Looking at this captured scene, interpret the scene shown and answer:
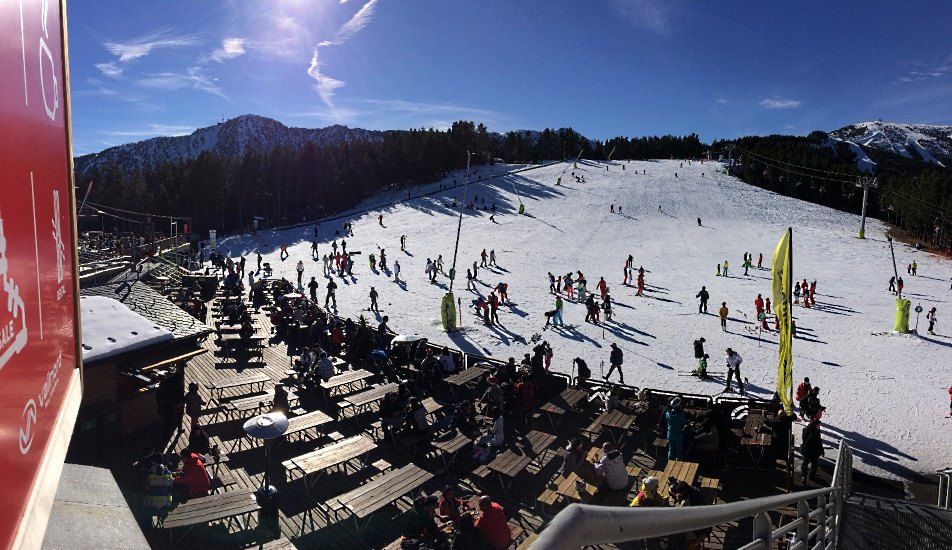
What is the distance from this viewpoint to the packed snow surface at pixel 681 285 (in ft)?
47.5

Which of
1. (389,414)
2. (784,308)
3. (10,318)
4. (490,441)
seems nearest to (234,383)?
(389,414)

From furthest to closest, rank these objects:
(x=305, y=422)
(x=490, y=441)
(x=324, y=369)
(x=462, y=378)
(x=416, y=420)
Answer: (x=462, y=378)
(x=324, y=369)
(x=305, y=422)
(x=416, y=420)
(x=490, y=441)

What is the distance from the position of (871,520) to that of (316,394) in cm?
1157

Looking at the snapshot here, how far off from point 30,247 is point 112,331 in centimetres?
1128

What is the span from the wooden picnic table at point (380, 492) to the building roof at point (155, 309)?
604 cm

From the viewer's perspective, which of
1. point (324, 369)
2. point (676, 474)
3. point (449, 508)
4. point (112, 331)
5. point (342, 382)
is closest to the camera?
point (449, 508)

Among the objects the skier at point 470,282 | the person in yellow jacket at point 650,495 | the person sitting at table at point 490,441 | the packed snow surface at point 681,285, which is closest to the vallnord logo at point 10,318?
the person in yellow jacket at point 650,495

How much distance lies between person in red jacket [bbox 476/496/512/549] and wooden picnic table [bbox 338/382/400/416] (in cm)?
536

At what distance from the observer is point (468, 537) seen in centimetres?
695

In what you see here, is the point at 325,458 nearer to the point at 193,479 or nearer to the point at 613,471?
the point at 193,479

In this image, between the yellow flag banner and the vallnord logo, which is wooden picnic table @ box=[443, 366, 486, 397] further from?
the vallnord logo

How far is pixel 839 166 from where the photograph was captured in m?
80.6

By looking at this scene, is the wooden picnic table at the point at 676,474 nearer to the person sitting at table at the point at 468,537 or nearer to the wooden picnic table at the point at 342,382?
the person sitting at table at the point at 468,537

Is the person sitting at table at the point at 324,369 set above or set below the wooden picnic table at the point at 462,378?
above
